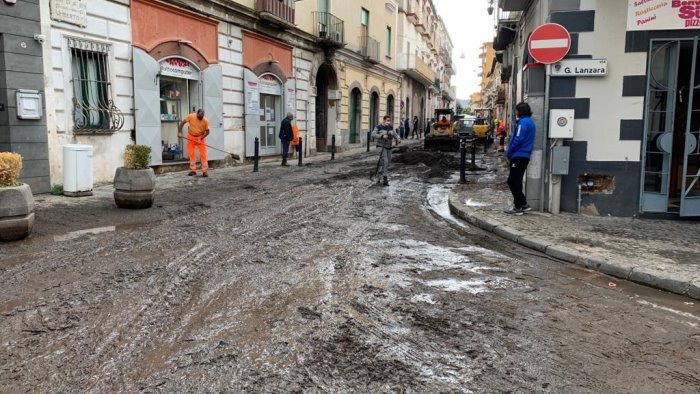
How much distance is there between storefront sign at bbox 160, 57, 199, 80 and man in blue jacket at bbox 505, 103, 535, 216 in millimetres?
9386

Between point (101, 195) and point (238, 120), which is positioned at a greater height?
point (238, 120)

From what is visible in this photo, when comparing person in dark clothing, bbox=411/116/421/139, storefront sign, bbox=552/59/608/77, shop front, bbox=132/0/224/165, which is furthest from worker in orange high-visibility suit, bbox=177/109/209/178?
person in dark clothing, bbox=411/116/421/139

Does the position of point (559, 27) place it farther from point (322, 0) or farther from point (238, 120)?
point (322, 0)

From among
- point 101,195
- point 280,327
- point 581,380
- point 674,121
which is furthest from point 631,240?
point 101,195

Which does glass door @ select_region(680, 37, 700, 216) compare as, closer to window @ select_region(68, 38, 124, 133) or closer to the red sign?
the red sign

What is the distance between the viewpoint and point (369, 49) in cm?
2827

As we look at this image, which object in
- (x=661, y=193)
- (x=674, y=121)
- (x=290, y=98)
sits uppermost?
(x=290, y=98)

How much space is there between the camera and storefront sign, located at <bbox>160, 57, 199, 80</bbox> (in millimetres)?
13523

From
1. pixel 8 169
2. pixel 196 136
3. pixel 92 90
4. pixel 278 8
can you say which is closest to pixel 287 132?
pixel 278 8

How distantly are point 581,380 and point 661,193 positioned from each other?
6.27 metres

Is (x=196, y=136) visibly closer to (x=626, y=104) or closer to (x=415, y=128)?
(x=626, y=104)

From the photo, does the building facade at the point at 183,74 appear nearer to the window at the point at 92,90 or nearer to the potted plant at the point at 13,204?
the window at the point at 92,90

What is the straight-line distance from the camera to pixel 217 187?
11.6 metres

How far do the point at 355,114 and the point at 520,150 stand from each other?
68.2 feet
